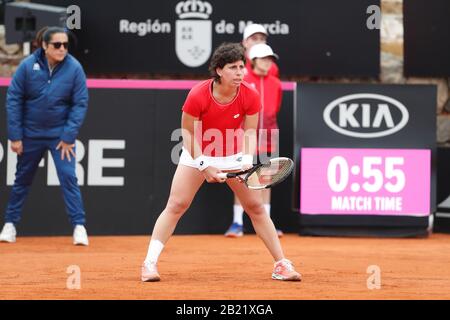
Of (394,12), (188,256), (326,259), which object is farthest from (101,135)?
(394,12)

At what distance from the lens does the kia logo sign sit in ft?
37.5

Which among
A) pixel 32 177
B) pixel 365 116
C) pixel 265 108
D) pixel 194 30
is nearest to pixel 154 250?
pixel 32 177

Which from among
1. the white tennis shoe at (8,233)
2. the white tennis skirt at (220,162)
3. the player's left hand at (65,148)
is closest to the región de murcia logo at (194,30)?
the player's left hand at (65,148)

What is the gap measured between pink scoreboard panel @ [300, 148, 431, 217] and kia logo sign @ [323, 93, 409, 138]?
21cm

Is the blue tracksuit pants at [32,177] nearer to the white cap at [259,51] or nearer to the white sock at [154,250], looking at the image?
the white cap at [259,51]

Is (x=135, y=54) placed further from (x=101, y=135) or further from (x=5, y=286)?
(x=5, y=286)

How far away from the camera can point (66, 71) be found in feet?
33.5

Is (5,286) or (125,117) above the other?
(125,117)

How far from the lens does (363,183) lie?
11.4m

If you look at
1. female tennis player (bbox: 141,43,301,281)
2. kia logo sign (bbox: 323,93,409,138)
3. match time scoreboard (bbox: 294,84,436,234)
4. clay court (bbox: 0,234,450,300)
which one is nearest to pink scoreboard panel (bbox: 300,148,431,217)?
match time scoreboard (bbox: 294,84,436,234)

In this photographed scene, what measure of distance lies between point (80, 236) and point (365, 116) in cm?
327

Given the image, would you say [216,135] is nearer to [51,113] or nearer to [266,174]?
[266,174]
